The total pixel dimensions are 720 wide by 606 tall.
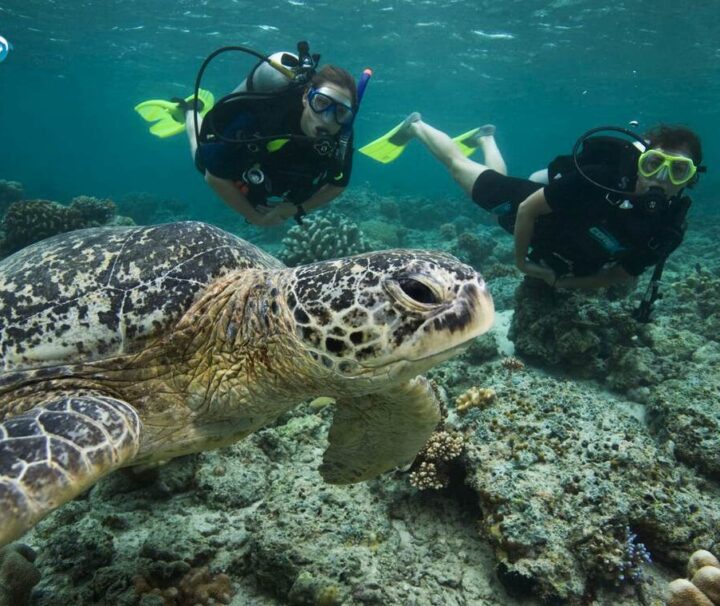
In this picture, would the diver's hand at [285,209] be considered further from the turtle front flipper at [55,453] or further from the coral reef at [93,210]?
the coral reef at [93,210]

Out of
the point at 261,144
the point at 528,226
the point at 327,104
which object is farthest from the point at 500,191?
the point at 261,144

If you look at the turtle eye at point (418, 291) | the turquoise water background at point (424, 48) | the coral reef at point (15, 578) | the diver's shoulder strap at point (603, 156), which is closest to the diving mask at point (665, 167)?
the diver's shoulder strap at point (603, 156)

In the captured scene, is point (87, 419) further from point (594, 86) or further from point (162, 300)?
point (594, 86)

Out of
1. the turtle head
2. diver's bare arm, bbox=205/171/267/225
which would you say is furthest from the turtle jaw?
diver's bare arm, bbox=205/171/267/225

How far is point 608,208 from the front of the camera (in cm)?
489

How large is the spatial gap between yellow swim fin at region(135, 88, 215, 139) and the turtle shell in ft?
19.0

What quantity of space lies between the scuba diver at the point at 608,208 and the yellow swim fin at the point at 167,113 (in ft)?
18.3

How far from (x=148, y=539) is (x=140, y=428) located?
1.08 metres

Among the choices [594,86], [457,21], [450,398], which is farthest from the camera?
[594,86]

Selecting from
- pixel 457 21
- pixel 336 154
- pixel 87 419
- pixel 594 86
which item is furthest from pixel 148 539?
pixel 594 86

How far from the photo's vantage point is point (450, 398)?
4.68 m

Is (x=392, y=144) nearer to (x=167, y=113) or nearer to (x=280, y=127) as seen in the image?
(x=280, y=127)

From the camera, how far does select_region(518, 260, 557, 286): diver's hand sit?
5637 mm

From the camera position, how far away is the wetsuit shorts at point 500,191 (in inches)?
249
